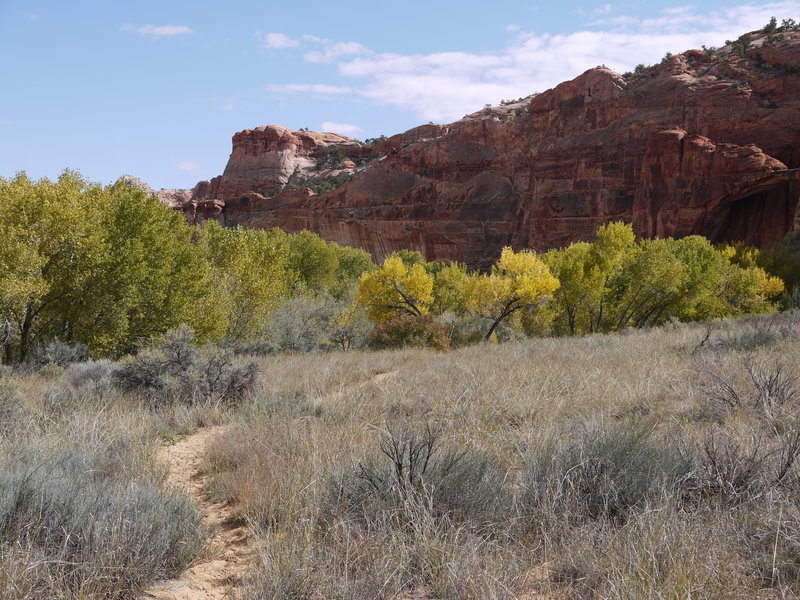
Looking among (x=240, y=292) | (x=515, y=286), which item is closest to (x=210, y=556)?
(x=240, y=292)

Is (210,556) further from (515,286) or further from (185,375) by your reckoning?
(515,286)

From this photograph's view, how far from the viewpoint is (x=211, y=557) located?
9.55 feet

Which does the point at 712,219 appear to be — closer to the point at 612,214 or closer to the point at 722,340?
the point at 612,214

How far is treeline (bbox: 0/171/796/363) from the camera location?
46.5ft

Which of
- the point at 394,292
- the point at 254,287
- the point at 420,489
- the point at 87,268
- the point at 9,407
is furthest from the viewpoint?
the point at 394,292

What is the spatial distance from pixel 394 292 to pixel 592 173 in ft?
113

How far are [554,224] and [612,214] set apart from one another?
5824 mm

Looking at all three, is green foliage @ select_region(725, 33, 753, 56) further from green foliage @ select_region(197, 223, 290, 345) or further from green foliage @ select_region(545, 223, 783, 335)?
green foliage @ select_region(197, 223, 290, 345)

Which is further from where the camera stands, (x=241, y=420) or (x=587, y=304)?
(x=587, y=304)

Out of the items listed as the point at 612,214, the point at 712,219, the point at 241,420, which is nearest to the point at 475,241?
the point at 612,214

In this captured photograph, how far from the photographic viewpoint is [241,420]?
5.39 meters

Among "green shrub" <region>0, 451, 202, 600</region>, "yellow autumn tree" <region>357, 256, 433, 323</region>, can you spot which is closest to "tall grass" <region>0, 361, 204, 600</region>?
"green shrub" <region>0, 451, 202, 600</region>

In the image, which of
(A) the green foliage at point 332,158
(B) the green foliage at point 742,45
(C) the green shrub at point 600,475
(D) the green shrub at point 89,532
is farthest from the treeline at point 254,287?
(A) the green foliage at point 332,158

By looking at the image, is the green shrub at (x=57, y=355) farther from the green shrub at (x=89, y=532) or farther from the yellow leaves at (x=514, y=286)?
the yellow leaves at (x=514, y=286)
